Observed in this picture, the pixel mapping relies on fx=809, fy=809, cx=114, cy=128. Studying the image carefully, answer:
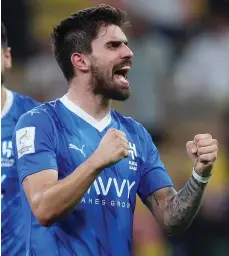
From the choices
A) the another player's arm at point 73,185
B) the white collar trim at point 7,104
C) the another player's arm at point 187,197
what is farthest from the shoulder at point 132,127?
the white collar trim at point 7,104

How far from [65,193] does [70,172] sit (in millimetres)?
331

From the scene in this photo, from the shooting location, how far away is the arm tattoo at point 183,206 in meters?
3.99

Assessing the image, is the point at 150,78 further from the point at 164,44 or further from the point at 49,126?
the point at 49,126

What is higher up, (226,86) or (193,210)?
(226,86)

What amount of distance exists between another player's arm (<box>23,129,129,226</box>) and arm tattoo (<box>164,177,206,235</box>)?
54cm

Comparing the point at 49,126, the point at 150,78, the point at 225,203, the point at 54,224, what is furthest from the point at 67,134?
the point at 150,78

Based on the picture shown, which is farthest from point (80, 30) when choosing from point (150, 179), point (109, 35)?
point (150, 179)

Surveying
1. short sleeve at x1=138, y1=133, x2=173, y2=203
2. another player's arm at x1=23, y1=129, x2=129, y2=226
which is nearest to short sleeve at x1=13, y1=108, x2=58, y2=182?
another player's arm at x1=23, y1=129, x2=129, y2=226

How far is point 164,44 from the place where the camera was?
1029 cm

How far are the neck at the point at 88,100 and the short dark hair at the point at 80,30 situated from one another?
0.37ft

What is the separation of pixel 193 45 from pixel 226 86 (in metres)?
0.70

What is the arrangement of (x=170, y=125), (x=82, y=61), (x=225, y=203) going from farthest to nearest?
(x=170, y=125)
(x=225, y=203)
(x=82, y=61)

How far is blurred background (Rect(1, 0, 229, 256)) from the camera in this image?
919 cm

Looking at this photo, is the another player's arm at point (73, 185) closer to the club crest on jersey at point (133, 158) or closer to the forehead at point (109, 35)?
the club crest on jersey at point (133, 158)
